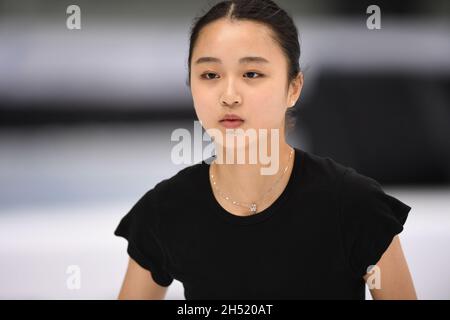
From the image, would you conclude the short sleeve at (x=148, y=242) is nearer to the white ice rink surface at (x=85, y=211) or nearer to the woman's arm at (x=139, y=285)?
the woman's arm at (x=139, y=285)

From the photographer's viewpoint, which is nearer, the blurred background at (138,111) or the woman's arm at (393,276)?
the woman's arm at (393,276)

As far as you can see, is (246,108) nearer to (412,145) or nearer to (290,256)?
(290,256)

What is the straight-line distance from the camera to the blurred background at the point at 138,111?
5.64ft

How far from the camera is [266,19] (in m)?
1.06

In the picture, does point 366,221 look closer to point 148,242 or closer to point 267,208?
point 267,208

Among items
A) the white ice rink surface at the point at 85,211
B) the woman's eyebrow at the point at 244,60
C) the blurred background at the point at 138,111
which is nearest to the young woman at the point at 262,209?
the woman's eyebrow at the point at 244,60

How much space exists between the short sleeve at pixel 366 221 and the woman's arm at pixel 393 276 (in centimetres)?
2

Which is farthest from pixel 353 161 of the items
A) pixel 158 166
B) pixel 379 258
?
pixel 379 258

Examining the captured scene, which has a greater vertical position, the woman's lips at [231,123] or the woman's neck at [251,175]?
the woman's lips at [231,123]

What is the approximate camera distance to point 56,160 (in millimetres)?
1873

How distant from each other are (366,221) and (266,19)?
42 cm

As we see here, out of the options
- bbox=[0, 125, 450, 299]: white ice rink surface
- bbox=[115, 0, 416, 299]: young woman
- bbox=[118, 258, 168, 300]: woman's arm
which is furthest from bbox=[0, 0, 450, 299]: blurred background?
bbox=[115, 0, 416, 299]: young woman

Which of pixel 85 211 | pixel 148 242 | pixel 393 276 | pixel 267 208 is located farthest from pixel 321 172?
pixel 85 211
